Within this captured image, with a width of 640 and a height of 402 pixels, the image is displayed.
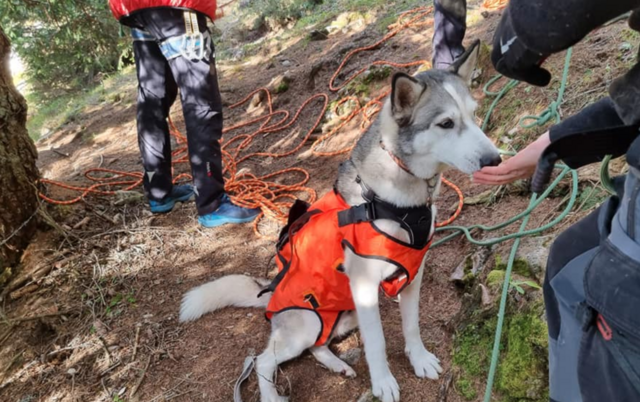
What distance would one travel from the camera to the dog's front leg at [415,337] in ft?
7.89

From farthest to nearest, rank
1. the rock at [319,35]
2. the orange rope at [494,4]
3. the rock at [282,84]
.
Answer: the rock at [319,35], the rock at [282,84], the orange rope at [494,4]

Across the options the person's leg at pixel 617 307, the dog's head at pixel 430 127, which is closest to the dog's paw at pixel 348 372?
the dog's head at pixel 430 127

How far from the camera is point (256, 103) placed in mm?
7242

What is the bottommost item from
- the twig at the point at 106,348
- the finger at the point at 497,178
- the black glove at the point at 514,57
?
the twig at the point at 106,348

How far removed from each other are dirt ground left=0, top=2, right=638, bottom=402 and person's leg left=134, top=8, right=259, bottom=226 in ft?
1.10

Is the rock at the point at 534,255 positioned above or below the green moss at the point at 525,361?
above

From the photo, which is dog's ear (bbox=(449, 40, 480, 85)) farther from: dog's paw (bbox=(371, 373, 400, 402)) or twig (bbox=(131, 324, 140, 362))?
twig (bbox=(131, 324, 140, 362))

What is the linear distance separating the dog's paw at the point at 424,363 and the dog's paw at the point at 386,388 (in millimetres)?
188

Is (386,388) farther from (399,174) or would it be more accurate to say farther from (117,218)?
(117,218)

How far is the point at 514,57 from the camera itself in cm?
104

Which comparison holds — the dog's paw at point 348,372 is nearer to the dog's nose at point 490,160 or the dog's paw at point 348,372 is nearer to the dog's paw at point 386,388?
the dog's paw at point 386,388

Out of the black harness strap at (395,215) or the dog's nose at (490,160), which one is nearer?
the dog's nose at (490,160)

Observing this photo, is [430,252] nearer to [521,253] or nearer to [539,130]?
[521,253]

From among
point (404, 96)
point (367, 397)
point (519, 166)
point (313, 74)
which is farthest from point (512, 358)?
point (313, 74)
